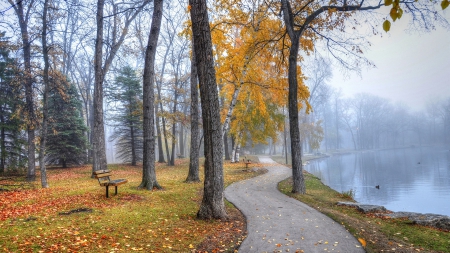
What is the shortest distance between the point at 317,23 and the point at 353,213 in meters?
7.47

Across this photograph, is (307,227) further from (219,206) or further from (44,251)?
(44,251)

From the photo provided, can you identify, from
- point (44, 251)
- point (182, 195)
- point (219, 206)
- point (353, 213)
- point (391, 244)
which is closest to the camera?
point (44, 251)

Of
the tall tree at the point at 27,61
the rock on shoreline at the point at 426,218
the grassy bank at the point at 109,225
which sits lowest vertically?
the rock on shoreline at the point at 426,218

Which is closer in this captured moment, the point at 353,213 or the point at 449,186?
the point at 353,213

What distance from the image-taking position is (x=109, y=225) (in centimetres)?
548

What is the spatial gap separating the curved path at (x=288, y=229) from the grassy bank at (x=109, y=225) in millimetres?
361

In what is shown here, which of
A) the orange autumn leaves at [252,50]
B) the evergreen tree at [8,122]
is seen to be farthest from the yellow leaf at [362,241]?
the evergreen tree at [8,122]

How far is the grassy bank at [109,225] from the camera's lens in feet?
14.6

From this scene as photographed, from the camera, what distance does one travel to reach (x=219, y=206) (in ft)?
20.8

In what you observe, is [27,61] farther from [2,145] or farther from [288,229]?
[288,229]

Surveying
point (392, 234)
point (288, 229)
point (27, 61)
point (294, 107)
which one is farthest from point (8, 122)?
point (392, 234)

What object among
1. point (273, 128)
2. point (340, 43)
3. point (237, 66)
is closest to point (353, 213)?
point (340, 43)

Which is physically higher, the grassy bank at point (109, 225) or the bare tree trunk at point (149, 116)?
the bare tree trunk at point (149, 116)

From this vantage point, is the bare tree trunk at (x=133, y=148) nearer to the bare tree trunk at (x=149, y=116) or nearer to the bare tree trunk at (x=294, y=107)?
the bare tree trunk at (x=149, y=116)
